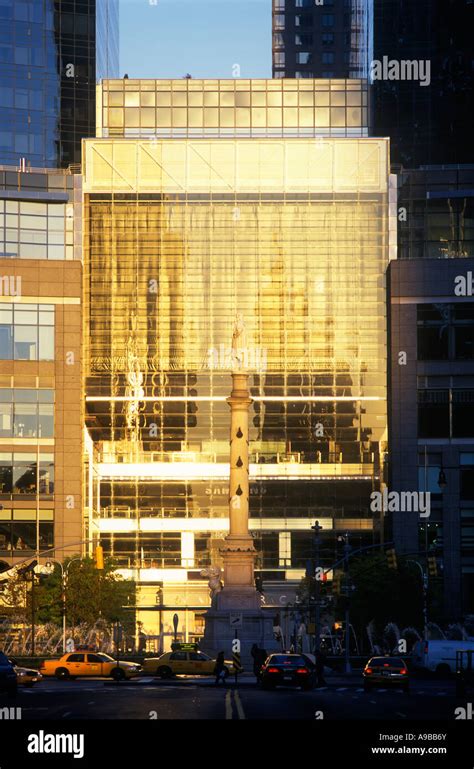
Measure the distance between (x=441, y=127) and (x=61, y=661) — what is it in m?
106

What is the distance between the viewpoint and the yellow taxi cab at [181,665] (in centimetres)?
7356

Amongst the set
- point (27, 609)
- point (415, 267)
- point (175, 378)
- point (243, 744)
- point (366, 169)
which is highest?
point (366, 169)

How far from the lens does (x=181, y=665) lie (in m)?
73.8

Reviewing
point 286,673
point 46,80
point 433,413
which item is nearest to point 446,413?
point 433,413

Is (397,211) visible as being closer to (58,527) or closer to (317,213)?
(317,213)

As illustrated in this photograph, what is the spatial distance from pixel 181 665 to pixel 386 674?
17368mm

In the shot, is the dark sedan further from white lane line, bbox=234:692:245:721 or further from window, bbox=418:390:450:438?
window, bbox=418:390:450:438

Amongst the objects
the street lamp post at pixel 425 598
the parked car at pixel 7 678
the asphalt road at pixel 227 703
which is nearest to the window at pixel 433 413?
the street lamp post at pixel 425 598

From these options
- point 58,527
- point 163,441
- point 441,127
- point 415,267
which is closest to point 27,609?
point 58,527

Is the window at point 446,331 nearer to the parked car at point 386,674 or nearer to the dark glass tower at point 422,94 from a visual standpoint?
the dark glass tower at point 422,94

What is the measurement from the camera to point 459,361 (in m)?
136

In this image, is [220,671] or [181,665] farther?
[181,665]

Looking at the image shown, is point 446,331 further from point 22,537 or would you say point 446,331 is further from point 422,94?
point 22,537

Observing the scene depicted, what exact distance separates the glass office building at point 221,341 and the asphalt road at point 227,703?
8065 cm
